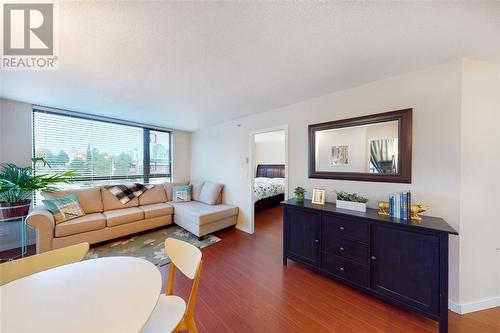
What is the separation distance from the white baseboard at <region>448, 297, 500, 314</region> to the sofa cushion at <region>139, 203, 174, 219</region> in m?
4.23

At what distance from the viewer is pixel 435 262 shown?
1.42m

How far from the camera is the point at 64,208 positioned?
2762mm

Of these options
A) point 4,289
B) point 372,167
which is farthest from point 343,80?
point 4,289

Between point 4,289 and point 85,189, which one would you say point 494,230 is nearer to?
point 4,289

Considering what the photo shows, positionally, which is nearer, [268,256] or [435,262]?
[435,262]

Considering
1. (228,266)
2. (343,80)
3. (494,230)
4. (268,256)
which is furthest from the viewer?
(268,256)

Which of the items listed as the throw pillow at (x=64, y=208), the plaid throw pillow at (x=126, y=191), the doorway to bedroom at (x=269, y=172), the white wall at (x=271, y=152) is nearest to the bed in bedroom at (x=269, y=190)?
the doorway to bedroom at (x=269, y=172)

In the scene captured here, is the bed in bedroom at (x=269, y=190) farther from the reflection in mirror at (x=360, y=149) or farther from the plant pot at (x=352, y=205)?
the plant pot at (x=352, y=205)

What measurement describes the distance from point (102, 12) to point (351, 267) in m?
2.98

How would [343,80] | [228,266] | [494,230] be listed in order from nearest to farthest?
[494,230] → [343,80] → [228,266]

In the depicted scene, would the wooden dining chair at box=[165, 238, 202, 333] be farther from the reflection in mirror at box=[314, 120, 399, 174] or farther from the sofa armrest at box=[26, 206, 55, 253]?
the sofa armrest at box=[26, 206, 55, 253]

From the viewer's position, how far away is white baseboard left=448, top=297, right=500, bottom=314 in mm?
1611

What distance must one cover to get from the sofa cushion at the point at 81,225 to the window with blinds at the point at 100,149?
104 centimetres

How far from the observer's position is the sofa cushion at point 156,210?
3451 mm
